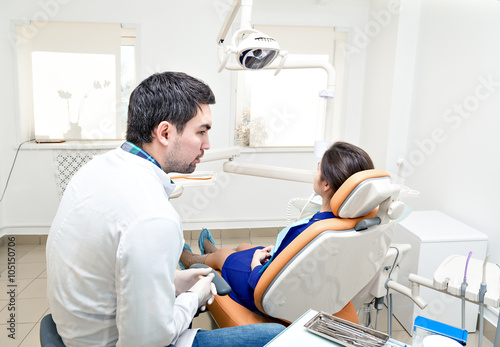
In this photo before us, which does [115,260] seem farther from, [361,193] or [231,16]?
[231,16]

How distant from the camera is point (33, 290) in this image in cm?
280

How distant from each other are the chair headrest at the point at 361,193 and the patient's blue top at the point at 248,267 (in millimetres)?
184

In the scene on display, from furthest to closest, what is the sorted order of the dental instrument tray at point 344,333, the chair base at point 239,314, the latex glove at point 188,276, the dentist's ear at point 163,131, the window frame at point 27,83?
1. the window frame at point 27,83
2. the chair base at point 239,314
3. the latex glove at point 188,276
4. the dentist's ear at point 163,131
5. the dental instrument tray at point 344,333

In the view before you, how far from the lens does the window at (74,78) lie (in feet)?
11.3

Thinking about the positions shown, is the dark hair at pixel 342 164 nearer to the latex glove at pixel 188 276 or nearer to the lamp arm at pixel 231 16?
the latex glove at pixel 188 276

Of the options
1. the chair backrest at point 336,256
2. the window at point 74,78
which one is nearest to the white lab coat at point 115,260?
the chair backrest at point 336,256

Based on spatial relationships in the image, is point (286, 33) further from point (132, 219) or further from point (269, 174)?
point (132, 219)

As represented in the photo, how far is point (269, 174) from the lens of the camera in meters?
2.54

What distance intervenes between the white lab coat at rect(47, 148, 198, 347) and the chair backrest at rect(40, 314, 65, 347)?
0.02 metres

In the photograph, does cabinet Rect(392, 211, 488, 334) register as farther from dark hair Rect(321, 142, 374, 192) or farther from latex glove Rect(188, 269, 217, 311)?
latex glove Rect(188, 269, 217, 311)

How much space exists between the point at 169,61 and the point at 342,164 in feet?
7.86

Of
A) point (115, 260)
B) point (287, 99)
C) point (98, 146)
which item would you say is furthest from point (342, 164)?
point (98, 146)

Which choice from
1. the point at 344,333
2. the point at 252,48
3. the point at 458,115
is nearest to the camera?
the point at 344,333

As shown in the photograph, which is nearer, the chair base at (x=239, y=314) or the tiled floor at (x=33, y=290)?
the chair base at (x=239, y=314)
